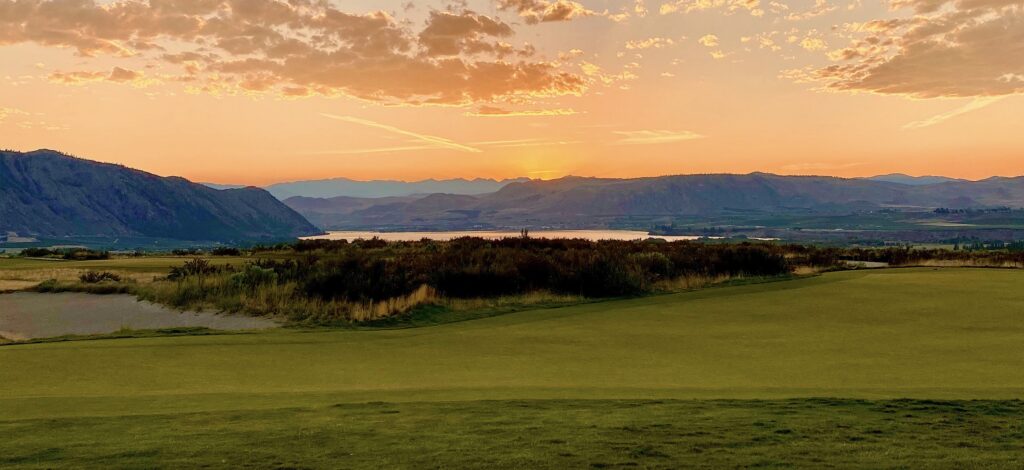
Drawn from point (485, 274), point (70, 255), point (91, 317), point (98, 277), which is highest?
point (70, 255)

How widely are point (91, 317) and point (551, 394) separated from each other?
19602 millimetres

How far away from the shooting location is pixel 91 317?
21.9 metres

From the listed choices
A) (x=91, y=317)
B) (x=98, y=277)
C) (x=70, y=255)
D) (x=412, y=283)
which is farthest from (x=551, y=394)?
(x=70, y=255)

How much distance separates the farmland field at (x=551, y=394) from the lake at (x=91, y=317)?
7.47 metres

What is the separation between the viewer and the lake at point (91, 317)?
19.9 m

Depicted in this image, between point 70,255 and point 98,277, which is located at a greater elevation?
point 70,255

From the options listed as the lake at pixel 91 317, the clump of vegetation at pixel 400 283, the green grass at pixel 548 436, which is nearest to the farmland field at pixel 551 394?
the green grass at pixel 548 436

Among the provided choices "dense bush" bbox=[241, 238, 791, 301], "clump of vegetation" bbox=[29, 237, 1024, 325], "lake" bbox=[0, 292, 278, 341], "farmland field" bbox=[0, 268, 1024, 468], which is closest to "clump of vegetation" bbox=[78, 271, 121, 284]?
"clump of vegetation" bbox=[29, 237, 1024, 325]

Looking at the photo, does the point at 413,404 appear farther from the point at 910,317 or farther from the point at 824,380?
the point at 910,317

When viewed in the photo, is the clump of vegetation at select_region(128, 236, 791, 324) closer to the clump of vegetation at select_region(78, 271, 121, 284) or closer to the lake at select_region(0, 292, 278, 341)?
the lake at select_region(0, 292, 278, 341)

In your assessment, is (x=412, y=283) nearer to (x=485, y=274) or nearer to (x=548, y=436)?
(x=485, y=274)

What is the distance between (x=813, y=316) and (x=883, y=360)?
5037 mm

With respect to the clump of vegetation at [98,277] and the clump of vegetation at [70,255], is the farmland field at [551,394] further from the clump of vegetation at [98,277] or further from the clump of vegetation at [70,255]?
the clump of vegetation at [70,255]

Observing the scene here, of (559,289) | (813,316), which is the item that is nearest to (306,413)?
(813,316)
